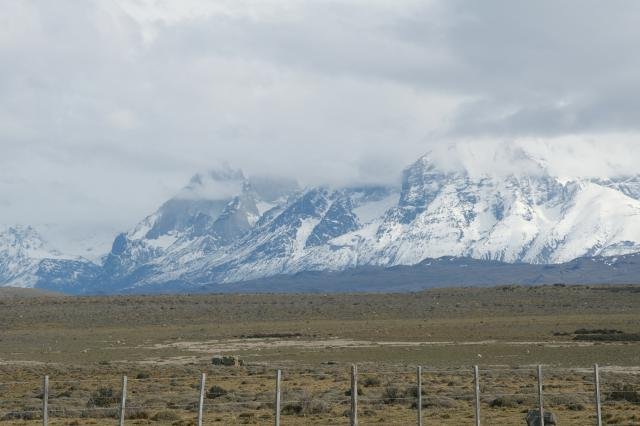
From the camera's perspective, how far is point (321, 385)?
54.3 m

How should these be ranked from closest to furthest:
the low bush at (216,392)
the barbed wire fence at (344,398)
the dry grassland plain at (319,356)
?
the barbed wire fence at (344,398), the dry grassland plain at (319,356), the low bush at (216,392)

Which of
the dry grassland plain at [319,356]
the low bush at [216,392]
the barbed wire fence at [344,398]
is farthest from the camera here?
the low bush at [216,392]

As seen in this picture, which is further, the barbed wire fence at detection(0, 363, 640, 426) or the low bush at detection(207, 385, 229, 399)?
the low bush at detection(207, 385, 229, 399)

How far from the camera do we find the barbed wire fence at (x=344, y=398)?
40781 millimetres

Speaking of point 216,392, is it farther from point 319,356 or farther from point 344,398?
point 319,356

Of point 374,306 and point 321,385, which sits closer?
point 321,385

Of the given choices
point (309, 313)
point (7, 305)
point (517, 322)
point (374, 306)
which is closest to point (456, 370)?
point (517, 322)

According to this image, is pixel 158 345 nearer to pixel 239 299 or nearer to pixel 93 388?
pixel 93 388

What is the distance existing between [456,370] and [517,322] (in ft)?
196

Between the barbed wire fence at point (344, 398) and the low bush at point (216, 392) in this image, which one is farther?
the low bush at point (216, 392)

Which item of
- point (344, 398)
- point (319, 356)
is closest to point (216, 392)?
point (344, 398)

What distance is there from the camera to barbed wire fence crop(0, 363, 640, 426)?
40.8m

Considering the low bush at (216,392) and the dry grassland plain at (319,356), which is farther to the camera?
the low bush at (216,392)

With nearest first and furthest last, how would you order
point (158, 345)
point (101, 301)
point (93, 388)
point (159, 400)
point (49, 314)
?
point (159, 400) < point (93, 388) < point (158, 345) < point (49, 314) < point (101, 301)
